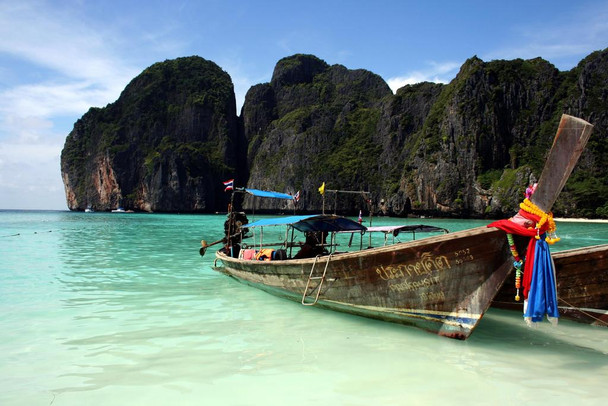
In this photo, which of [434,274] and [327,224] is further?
[327,224]

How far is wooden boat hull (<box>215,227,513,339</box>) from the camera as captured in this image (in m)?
5.32

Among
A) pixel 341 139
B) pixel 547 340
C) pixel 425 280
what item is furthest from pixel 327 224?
pixel 341 139

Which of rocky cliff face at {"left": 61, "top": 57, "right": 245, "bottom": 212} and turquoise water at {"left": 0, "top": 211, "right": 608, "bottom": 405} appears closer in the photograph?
turquoise water at {"left": 0, "top": 211, "right": 608, "bottom": 405}

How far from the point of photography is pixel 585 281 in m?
6.48

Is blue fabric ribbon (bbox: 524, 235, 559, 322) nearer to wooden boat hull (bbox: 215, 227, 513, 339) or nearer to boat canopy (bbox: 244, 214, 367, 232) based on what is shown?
wooden boat hull (bbox: 215, 227, 513, 339)

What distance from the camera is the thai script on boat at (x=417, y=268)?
564cm

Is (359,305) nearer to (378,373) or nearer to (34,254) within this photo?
(378,373)

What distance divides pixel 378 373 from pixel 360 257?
1991 mm

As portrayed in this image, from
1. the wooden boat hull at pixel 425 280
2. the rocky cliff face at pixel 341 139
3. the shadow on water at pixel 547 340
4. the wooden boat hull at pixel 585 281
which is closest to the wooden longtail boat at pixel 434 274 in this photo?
the wooden boat hull at pixel 425 280

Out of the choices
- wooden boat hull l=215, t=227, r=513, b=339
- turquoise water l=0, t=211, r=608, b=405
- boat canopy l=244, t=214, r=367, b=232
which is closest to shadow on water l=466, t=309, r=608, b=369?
turquoise water l=0, t=211, r=608, b=405

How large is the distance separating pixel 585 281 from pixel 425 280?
9.59 feet

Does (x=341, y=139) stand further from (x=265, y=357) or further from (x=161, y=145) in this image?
(x=265, y=357)

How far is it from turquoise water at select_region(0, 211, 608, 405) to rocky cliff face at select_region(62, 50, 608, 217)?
6644cm


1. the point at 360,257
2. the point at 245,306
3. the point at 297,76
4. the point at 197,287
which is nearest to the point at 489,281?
the point at 360,257
